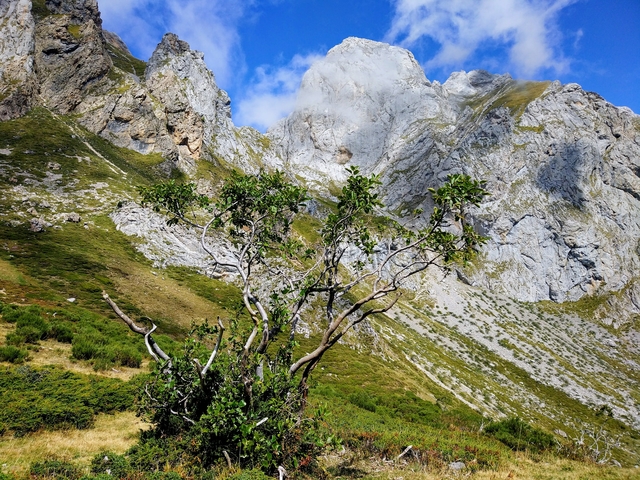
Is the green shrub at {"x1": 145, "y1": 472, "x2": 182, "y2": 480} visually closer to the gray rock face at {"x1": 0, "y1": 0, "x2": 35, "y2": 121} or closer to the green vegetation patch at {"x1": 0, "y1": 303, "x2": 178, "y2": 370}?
the green vegetation patch at {"x1": 0, "y1": 303, "x2": 178, "y2": 370}

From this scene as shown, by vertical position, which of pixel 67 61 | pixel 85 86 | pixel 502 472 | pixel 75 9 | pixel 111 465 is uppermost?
pixel 75 9

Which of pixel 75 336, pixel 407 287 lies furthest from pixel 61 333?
pixel 407 287

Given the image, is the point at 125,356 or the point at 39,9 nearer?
the point at 125,356

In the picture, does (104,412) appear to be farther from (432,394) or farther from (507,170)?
(507,170)

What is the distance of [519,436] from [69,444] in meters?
23.6

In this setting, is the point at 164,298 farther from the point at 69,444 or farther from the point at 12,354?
the point at 69,444

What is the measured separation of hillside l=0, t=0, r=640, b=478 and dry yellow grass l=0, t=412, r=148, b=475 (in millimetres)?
111

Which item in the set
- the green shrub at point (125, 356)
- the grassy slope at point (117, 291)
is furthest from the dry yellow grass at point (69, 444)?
the green shrub at point (125, 356)

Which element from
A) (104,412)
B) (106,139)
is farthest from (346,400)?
(106,139)

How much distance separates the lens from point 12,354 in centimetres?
1634

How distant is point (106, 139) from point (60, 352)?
9769 centimetres

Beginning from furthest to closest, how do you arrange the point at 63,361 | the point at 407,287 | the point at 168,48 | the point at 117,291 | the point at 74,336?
the point at 168,48 → the point at 407,287 → the point at 117,291 → the point at 74,336 → the point at 63,361

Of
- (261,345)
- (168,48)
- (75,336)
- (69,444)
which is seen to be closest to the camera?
(69,444)

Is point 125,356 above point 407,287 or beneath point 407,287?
beneath
